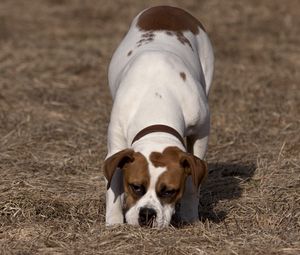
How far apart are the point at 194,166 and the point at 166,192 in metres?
0.27

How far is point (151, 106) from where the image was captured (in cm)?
724

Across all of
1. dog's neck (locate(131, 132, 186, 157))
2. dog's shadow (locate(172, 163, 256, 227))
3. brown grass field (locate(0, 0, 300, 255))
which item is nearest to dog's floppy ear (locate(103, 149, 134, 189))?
dog's neck (locate(131, 132, 186, 157))

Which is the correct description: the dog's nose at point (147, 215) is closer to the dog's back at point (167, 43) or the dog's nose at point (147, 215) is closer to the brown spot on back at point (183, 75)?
the brown spot on back at point (183, 75)

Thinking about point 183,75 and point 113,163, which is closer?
point 113,163

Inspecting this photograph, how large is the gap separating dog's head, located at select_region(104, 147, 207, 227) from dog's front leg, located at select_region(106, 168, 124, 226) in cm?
51

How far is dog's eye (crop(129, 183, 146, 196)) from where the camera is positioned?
6676 millimetres

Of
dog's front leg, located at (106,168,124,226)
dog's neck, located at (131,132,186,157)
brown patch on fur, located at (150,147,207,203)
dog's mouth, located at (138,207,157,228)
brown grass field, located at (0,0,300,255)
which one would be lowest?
brown grass field, located at (0,0,300,255)

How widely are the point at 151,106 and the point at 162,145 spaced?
55cm

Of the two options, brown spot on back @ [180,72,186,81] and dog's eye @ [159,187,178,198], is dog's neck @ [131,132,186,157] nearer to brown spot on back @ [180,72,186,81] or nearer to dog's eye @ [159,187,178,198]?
dog's eye @ [159,187,178,198]

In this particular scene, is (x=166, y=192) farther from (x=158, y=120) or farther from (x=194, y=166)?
(x=158, y=120)

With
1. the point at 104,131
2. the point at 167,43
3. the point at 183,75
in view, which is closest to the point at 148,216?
the point at 183,75

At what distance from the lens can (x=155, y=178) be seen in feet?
21.7

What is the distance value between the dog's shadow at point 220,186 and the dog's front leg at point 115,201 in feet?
1.53

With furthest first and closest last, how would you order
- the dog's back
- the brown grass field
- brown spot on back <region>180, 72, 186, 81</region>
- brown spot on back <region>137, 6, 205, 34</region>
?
brown spot on back <region>137, 6, 205, 34</region> < the dog's back < brown spot on back <region>180, 72, 186, 81</region> < the brown grass field
